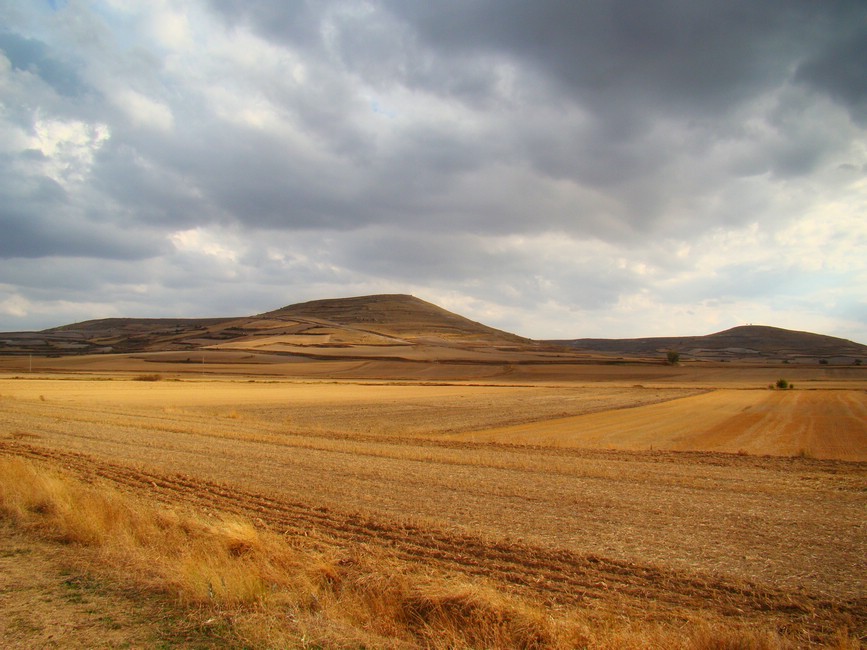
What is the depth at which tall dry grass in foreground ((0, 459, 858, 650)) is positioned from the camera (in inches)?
236

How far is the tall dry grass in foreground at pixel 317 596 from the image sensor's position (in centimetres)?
599

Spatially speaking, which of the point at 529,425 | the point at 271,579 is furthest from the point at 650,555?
the point at 529,425

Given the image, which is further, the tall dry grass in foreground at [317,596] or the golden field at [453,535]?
the golden field at [453,535]

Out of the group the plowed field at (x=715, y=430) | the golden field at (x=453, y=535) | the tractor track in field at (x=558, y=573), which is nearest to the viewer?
the golden field at (x=453, y=535)

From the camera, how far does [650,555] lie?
9.41m

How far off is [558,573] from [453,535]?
2.33 m

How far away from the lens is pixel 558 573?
8.46 meters

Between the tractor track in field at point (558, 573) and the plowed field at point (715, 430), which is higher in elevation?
the tractor track in field at point (558, 573)

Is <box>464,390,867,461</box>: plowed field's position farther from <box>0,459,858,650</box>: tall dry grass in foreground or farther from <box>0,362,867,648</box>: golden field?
<box>0,459,858,650</box>: tall dry grass in foreground

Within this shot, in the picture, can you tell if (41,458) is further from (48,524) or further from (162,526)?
(162,526)

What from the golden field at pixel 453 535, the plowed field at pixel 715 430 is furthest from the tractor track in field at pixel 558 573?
the plowed field at pixel 715 430

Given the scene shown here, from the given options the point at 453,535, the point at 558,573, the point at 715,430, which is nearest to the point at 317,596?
the point at 558,573

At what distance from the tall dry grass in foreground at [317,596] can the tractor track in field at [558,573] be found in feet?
1.90

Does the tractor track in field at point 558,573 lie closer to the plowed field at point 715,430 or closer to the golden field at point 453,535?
the golden field at point 453,535
